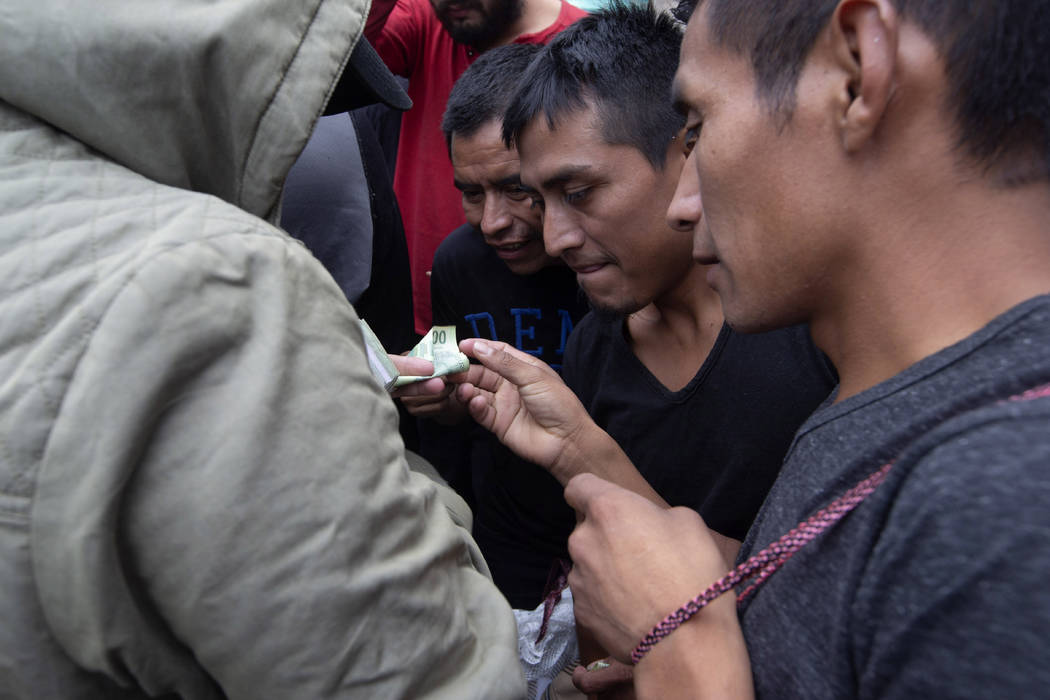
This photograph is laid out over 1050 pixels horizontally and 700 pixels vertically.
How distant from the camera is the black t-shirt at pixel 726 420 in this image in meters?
1.57

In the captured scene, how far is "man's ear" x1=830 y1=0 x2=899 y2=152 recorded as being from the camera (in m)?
0.80

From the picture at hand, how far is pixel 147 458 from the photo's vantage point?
0.71 meters

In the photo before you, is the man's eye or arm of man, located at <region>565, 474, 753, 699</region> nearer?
arm of man, located at <region>565, 474, 753, 699</region>

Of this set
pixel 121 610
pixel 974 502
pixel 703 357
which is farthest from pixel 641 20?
pixel 121 610

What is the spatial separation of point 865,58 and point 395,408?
73 cm

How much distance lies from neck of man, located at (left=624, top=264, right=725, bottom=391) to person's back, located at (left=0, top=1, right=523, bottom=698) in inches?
42.5

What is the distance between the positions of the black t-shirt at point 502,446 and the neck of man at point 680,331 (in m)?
0.51

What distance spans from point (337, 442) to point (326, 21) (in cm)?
61

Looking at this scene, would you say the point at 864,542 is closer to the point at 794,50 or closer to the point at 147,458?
the point at 794,50

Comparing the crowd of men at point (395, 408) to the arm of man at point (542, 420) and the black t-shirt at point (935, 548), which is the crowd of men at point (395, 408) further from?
the arm of man at point (542, 420)

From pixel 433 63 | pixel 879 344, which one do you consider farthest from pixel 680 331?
pixel 433 63

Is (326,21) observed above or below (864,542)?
above

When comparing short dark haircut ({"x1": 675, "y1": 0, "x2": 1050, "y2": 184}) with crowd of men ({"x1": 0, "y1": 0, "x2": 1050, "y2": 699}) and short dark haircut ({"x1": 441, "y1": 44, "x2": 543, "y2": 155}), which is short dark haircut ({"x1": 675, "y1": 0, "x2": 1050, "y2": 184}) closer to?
crowd of men ({"x1": 0, "y1": 0, "x2": 1050, "y2": 699})

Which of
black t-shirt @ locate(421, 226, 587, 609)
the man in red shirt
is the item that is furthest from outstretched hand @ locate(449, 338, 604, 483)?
the man in red shirt
